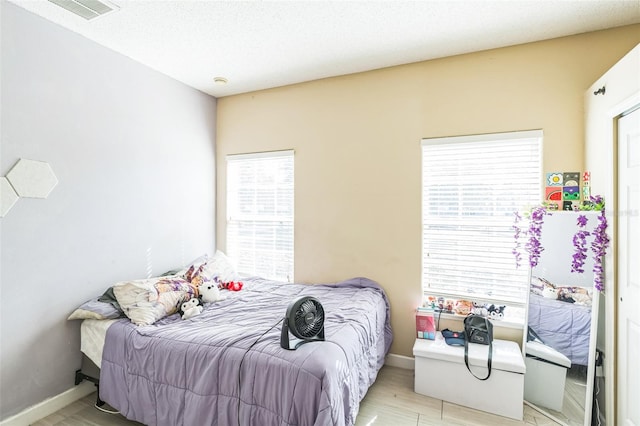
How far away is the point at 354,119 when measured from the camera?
3061mm

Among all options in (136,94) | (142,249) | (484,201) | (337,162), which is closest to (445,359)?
(484,201)

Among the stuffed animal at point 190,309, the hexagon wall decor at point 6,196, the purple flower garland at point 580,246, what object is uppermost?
the hexagon wall decor at point 6,196

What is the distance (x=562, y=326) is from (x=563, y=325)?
1 centimetres

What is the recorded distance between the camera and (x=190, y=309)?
2.32m

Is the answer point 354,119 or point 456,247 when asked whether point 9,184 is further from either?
point 456,247

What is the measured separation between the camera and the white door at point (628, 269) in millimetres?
1727

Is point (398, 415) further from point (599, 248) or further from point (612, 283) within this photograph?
point (599, 248)

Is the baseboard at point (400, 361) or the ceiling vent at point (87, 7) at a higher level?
the ceiling vent at point (87, 7)

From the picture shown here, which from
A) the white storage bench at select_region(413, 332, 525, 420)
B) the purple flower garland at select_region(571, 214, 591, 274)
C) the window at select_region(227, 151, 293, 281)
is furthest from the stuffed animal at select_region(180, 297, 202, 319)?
A: the purple flower garland at select_region(571, 214, 591, 274)

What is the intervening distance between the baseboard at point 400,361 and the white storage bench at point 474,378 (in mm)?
378

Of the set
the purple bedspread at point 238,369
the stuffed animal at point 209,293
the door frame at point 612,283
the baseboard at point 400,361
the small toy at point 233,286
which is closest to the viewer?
the purple bedspread at point 238,369

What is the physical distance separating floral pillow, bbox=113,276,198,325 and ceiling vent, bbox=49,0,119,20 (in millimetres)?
1884

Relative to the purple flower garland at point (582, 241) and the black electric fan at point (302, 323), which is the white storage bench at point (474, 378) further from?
the black electric fan at point (302, 323)

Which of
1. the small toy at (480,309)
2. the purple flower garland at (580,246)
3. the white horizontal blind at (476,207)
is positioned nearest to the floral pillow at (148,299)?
the white horizontal blind at (476,207)
